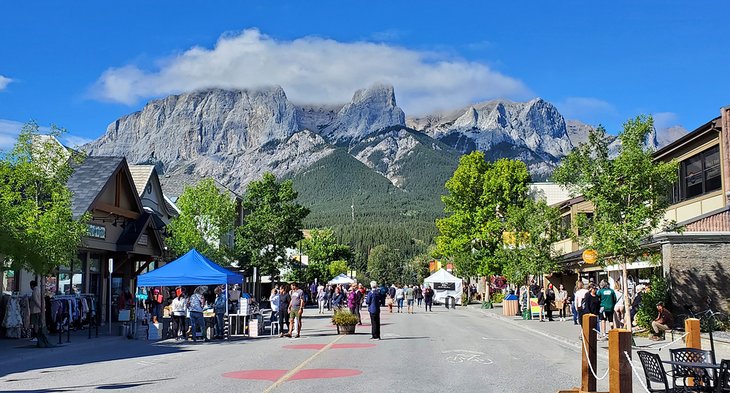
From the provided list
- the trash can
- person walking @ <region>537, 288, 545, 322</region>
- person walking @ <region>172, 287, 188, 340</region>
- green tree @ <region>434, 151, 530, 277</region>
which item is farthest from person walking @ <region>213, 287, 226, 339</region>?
green tree @ <region>434, 151, 530, 277</region>

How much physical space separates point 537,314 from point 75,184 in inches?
895

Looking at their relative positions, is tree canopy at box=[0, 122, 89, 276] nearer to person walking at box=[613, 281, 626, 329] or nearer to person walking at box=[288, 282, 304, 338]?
person walking at box=[288, 282, 304, 338]

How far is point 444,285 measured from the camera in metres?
73.1

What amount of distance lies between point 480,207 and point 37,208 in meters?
37.0

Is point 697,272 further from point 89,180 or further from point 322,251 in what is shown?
point 322,251

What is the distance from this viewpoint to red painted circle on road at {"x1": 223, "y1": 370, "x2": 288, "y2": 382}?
560 inches

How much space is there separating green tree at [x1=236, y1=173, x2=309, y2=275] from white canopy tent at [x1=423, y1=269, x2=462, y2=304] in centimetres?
1267

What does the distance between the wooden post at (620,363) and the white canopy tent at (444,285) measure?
177 feet

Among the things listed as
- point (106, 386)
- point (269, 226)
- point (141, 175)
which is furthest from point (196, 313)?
point (269, 226)

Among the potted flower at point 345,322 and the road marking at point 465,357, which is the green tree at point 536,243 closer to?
the potted flower at point 345,322

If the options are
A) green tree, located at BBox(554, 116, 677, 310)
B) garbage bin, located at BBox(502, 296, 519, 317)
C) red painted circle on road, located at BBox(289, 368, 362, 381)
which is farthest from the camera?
garbage bin, located at BBox(502, 296, 519, 317)

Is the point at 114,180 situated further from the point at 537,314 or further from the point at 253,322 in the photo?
the point at 537,314

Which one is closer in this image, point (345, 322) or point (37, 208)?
point (37, 208)

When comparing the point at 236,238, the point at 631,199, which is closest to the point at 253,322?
the point at 631,199
